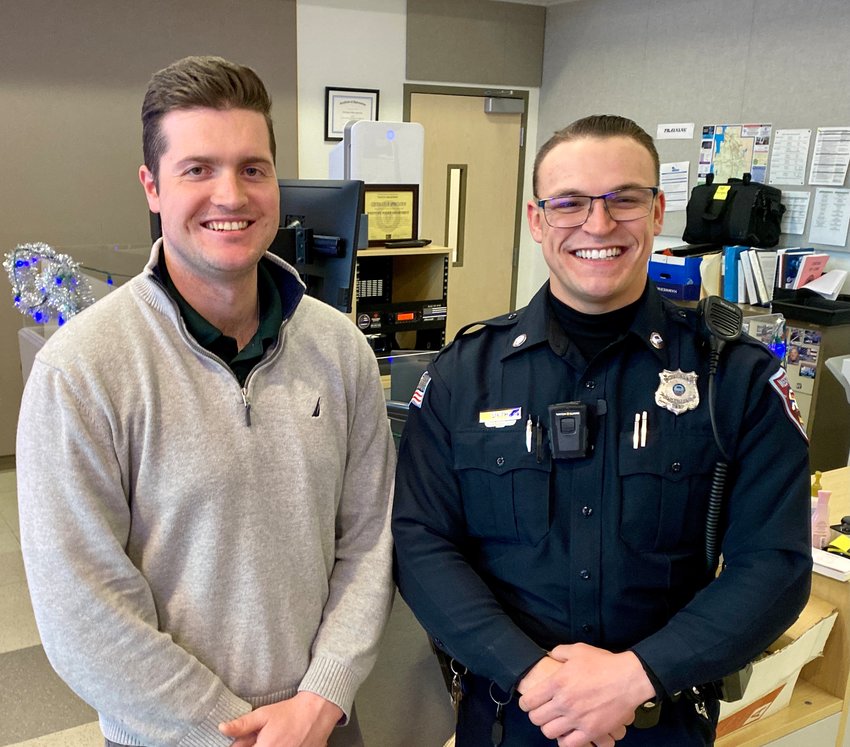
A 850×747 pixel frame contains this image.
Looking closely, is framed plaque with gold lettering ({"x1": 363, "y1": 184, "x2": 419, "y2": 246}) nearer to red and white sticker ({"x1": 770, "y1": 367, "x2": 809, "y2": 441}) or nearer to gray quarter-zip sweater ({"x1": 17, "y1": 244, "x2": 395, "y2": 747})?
gray quarter-zip sweater ({"x1": 17, "y1": 244, "x2": 395, "y2": 747})

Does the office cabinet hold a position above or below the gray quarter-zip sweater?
below

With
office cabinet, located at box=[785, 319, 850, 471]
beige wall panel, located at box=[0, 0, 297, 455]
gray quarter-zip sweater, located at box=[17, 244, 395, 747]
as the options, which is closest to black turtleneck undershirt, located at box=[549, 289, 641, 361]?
gray quarter-zip sweater, located at box=[17, 244, 395, 747]

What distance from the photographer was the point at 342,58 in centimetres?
504

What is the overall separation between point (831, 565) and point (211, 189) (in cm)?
152

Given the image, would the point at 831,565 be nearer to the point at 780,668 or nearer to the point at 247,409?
the point at 780,668

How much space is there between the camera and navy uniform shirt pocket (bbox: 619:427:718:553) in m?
1.20

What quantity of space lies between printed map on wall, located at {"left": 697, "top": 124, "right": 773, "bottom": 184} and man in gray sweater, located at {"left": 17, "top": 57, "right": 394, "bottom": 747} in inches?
156

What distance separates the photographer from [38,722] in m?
2.36

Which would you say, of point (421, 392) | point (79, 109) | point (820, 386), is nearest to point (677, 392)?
point (421, 392)

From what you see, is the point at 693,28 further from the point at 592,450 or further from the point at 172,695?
the point at 172,695

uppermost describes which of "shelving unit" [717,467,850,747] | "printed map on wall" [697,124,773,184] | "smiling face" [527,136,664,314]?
"printed map on wall" [697,124,773,184]

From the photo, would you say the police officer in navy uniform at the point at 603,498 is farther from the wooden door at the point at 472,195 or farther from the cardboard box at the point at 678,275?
the wooden door at the point at 472,195

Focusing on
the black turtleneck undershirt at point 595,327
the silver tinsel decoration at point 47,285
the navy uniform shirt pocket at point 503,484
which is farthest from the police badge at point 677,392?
the silver tinsel decoration at point 47,285

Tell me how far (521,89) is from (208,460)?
528 centimetres
